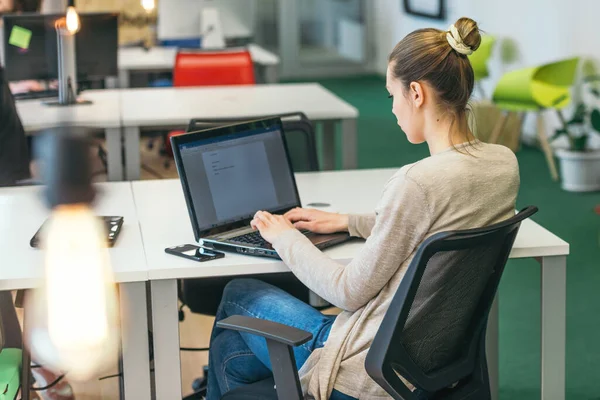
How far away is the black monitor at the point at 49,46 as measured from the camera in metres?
4.90

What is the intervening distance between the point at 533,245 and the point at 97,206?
4.04 ft

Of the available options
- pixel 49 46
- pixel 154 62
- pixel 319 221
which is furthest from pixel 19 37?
pixel 319 221

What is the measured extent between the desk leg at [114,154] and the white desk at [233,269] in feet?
4.43

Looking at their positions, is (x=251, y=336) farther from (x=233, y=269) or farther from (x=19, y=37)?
(x=19, y=37)

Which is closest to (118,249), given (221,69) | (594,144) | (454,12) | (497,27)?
(221,69)

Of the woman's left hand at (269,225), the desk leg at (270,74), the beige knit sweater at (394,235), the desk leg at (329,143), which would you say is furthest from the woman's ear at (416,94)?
the desk leg at (270,74)

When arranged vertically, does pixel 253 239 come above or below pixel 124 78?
below

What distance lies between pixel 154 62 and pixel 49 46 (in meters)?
1.37

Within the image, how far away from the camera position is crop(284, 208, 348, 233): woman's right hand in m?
2.43

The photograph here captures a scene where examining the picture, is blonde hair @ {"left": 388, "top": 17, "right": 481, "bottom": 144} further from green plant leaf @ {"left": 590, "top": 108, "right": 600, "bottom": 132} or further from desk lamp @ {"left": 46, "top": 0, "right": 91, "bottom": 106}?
green plant leaf @ {"left": 590, "top": 108, "right": 600, "bottom": 132}

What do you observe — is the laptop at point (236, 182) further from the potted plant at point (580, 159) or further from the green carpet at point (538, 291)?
the potted plant at point (580, 159)

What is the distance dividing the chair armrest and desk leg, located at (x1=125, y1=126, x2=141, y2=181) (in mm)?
2433

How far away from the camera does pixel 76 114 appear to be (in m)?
4.45

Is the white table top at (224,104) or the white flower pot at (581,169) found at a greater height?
the white table top at (224,104)
